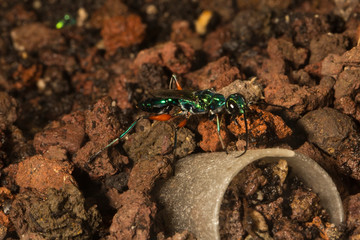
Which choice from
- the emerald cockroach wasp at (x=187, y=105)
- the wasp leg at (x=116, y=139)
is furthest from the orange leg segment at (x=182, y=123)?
the wasp leg at (x=116, y=139)

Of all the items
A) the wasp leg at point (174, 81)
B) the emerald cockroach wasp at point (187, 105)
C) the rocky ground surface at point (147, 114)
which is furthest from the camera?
the wasp leg at point (174, 81)

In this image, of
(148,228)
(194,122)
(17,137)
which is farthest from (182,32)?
(148,228)

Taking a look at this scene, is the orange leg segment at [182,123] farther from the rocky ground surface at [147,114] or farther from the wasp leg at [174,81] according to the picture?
the wasp leg at [174,81]

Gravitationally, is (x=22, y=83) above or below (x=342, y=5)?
above

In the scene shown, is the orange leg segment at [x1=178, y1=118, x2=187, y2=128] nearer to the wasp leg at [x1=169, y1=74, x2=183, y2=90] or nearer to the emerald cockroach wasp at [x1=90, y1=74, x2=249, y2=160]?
the emerald cockroach wasp at [x1=90, y1=74, x2=249, y2=160]

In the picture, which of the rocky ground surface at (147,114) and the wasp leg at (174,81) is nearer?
the rocky ground surface at (147,114)

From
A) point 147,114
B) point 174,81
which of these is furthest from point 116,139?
point 174,81

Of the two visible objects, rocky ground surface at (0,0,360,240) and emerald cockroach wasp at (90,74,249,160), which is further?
emerald cockroach wasp at (90,74,249,160)

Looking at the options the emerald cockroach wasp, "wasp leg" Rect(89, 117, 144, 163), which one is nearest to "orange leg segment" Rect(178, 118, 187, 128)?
the emerald cockroach wasp

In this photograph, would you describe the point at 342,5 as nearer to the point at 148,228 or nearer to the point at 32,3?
the point at 148,228
